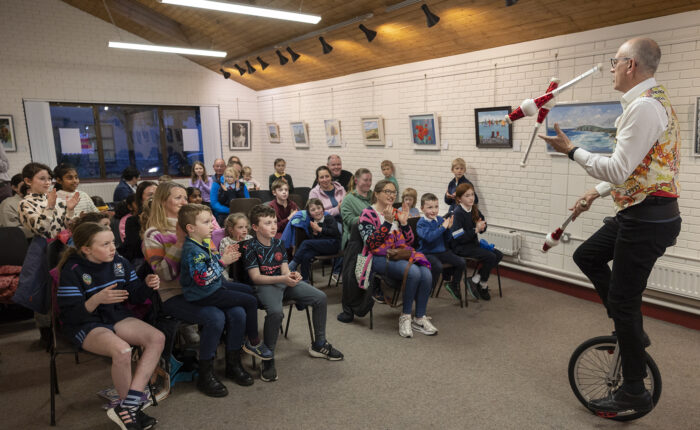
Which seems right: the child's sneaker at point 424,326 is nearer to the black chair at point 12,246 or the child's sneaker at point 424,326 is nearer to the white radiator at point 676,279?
the white radiator at point 676,279

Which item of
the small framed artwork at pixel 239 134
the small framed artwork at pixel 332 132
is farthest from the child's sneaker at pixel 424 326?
the small framed artwork at pixel 239 134

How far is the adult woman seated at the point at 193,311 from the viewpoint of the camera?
2.93m

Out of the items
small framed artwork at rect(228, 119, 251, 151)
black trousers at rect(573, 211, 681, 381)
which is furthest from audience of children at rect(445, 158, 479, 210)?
small framed artwork at rect(228, 119, 251, 151)

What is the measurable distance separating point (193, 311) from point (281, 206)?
2337mm

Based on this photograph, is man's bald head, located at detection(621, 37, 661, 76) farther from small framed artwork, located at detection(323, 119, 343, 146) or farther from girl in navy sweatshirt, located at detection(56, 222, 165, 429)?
small framed artwork, located at detection(323, 119, 343, 146)

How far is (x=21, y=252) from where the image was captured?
3951 mm

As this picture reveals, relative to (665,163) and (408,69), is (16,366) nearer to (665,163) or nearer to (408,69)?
(665,163)

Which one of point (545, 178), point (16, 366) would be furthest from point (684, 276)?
point (16, 366)

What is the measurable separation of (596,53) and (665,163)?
2962 millimetres

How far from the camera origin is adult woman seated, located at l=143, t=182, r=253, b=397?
293 centimetres

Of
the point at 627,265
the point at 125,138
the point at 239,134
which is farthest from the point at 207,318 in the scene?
the point at 239,134

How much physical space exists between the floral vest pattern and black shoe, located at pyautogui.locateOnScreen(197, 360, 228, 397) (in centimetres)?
270

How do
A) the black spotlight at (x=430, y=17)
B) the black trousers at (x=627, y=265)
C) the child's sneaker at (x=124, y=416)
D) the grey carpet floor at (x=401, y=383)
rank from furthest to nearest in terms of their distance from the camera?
the black spotlight at (x=430, y=17)
the grey carpet floor at (x=401, y=383)
the child's sneaker at (x=124, y=416)
the black trousers at (x=627, y=265)

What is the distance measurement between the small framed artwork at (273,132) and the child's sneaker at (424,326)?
23.8ft
